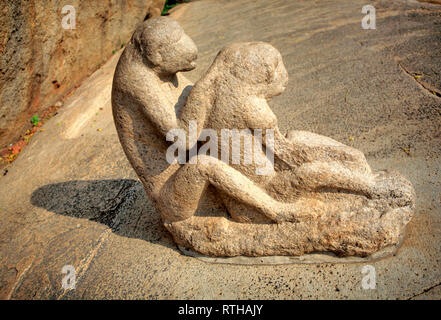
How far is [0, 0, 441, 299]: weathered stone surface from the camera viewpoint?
2789 millimetres

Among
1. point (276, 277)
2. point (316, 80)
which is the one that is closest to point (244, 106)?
point (276, 277)

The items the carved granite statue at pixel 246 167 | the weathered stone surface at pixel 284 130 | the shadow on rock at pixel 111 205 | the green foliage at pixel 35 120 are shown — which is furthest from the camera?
the green foliage at pixel 35 120

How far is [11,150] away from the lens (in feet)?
18.6

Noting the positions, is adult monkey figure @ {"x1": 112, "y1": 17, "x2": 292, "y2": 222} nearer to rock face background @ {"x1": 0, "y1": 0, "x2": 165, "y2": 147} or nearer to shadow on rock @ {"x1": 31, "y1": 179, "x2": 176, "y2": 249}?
shadow on rock @ {"x1": 31, "y1": 179, "x2": 176, "y2": 249}

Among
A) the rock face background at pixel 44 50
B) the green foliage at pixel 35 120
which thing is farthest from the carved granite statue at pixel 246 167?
the green foliage at pixel 35 120

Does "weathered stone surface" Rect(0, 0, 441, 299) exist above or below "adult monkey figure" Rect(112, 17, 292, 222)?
below

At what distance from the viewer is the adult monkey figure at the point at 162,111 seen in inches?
103

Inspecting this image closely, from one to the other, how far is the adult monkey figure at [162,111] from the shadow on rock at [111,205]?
2.40 ft

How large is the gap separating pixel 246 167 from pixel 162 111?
820 mm

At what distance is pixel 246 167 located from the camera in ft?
9.18

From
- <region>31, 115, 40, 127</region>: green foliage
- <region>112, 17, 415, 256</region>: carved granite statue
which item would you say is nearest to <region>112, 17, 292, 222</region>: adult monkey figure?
<region>112, 17, 415, 256</region>: carved granite statue

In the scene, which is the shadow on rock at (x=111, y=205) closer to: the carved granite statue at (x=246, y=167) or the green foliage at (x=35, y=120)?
the carved granite statue at (x=246, y=167)

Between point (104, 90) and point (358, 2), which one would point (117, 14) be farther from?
point (358, 2)

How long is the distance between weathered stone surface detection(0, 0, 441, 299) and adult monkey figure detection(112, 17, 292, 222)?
63cm
